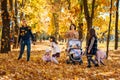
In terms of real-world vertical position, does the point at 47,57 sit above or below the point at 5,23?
below

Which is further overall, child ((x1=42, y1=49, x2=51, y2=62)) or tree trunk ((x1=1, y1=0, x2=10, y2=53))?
tree trunk ((x1=1, y1=0, x2=10, y2=53))

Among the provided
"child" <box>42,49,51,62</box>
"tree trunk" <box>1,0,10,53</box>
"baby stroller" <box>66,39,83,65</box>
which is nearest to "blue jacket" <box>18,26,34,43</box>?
"child" <box>42,49,51,62</box>

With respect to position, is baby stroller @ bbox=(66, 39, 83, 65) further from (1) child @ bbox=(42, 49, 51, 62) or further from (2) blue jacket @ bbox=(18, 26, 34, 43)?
(2) blue jacket @ bbox=(18, 26, 34, 43)

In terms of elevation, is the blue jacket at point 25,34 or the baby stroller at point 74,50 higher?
the blue jacket at point 25,34

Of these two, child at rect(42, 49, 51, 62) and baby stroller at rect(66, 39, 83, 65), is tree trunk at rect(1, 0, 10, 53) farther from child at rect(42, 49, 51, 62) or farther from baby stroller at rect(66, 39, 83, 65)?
baby stroller at rect(66, 39, 83, 65)

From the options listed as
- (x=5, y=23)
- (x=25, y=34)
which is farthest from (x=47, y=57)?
(x=5, y=23)

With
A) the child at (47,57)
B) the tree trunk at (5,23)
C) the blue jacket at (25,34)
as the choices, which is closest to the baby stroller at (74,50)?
the child at (47,57)

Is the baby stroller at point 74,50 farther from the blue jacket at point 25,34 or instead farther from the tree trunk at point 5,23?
the tree trunk at point 5,23

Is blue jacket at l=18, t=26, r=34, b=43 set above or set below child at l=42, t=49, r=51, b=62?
above

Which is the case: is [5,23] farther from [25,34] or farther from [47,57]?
[47,57]

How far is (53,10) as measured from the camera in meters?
40.6

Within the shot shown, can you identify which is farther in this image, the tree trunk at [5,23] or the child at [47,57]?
the tree trunk at [5,23]

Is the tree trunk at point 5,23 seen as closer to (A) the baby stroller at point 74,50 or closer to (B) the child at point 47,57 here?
(B) the child at point 47,57

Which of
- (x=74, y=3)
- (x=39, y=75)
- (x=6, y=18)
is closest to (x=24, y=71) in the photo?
(x=39, y=75)
